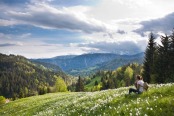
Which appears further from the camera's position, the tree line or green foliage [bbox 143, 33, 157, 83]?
green foliage [bbox 143, 33, 157, 83]

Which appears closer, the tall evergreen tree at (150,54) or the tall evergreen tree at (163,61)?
the tall evergreen tree at (163,61)

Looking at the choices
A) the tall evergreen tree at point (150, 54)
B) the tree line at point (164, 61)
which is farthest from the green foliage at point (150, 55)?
the tree line at point (164, 61)

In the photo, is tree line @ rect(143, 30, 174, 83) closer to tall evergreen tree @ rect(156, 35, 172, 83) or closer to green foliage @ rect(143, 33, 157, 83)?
tall evergreen tree @ rect(156, 35, 172, 83)

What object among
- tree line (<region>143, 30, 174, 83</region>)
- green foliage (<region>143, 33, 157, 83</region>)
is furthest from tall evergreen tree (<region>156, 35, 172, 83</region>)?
green foliage (<region>143, 33, 157, 83</region>)

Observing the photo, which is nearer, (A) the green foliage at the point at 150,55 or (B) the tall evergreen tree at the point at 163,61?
(B) the tall evergreen tree at the point at 163,61

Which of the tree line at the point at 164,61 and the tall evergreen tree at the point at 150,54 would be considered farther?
the tall evergreen tree at the point at 150,54

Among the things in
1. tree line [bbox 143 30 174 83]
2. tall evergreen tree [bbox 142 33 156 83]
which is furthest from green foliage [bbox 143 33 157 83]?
tree line [bbox 143 30 174 83]

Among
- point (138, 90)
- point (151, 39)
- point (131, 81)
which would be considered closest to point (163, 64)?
point (151, 39)

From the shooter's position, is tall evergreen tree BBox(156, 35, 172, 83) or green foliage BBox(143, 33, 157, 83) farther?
green foliage BBox(143, 33, 157, 83)

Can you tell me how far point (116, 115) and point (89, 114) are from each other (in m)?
3.43

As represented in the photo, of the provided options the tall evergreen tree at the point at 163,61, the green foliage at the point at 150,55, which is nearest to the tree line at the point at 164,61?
the tall evergreen tree at the point at 163,61

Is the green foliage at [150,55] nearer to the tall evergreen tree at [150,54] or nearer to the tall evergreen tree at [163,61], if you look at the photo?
the tall evergreen tree at [150,54]

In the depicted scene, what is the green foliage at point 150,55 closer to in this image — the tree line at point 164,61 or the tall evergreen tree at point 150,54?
the tall evergreen tree at point 150,54

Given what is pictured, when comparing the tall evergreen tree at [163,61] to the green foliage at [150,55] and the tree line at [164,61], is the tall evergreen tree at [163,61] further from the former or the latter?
the green foliage at [150,55]
